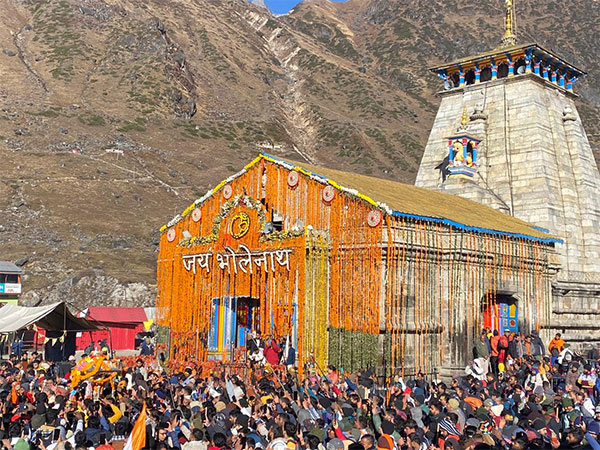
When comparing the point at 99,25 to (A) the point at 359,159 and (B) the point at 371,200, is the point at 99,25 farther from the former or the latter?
(B) the point at 371,200

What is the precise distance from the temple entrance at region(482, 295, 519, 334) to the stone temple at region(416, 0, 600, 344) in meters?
2.50

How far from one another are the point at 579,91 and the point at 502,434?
6055 inches

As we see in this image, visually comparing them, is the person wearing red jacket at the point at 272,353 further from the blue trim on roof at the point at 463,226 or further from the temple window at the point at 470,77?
the temple window at the point at 470,77

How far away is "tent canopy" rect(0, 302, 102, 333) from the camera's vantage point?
26047 millimetres

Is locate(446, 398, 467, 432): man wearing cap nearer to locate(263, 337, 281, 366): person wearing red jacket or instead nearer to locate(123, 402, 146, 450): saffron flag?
locate(123, 402, 146, 450): saffron flag

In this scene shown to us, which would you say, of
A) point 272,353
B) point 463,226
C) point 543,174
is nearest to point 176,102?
point 543,174

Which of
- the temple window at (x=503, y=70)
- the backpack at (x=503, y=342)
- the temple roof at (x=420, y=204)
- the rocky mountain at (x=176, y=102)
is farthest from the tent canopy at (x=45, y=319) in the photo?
the temple window at (x=503, y=70)

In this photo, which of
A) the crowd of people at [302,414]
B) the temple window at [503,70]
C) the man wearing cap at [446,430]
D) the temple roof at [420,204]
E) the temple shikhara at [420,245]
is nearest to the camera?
the crowd of people at [302,414]

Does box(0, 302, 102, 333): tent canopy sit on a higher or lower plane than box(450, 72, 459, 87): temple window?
lower

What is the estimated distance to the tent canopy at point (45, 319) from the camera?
85.5 ft

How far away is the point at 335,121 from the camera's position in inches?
Result: 5231

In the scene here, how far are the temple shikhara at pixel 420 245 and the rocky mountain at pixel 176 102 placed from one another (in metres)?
26.3

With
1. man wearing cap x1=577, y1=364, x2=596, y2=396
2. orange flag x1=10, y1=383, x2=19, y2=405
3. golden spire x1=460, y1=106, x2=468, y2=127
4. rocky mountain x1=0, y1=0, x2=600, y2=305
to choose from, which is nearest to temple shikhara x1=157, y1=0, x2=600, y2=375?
golden spire x1=460, y1=106, x2=468, y2=127

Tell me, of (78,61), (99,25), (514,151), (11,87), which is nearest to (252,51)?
(99,25)
